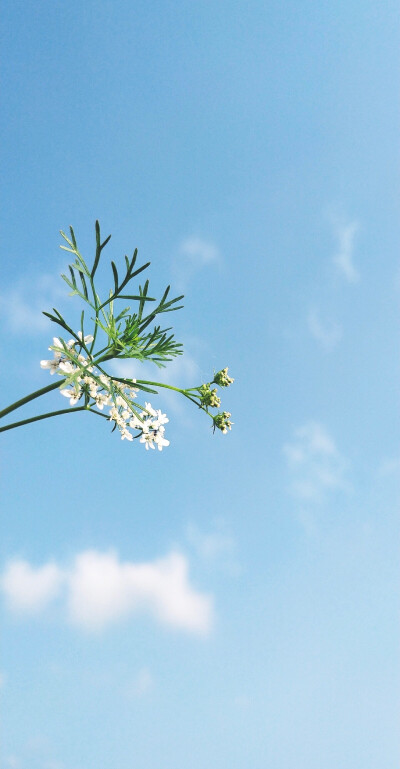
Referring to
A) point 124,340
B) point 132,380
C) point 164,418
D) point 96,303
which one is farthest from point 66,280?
point 164,418

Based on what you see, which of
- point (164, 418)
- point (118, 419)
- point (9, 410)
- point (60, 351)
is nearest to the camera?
point (9, 410)

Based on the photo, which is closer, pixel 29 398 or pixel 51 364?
pixel 29 398

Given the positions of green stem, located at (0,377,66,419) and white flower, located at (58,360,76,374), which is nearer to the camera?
green stem, located at (0,377,66,419)

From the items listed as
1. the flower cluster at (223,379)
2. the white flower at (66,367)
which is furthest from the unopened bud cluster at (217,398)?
the white flower at (66,367)

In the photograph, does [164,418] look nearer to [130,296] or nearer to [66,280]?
[130,296]

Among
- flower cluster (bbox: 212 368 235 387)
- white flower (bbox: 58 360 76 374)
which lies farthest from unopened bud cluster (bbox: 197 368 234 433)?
white flower (bbox: 58 360 76 374)

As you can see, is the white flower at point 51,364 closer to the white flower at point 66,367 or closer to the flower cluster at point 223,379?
the white flower at point 66,367

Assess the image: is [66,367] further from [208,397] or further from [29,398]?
[208,397]

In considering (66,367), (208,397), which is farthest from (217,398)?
(66,367)

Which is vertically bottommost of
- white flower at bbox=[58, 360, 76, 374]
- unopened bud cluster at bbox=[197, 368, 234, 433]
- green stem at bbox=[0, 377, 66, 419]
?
green stem at bbox=[0, 377, 66, 419]

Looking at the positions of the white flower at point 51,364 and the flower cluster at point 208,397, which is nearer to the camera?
the white flower at point 51,364

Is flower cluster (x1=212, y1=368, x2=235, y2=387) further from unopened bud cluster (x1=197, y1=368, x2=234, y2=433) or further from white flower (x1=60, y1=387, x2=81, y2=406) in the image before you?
white flower (x1=60, y1=387, x2=81, y2=406)
